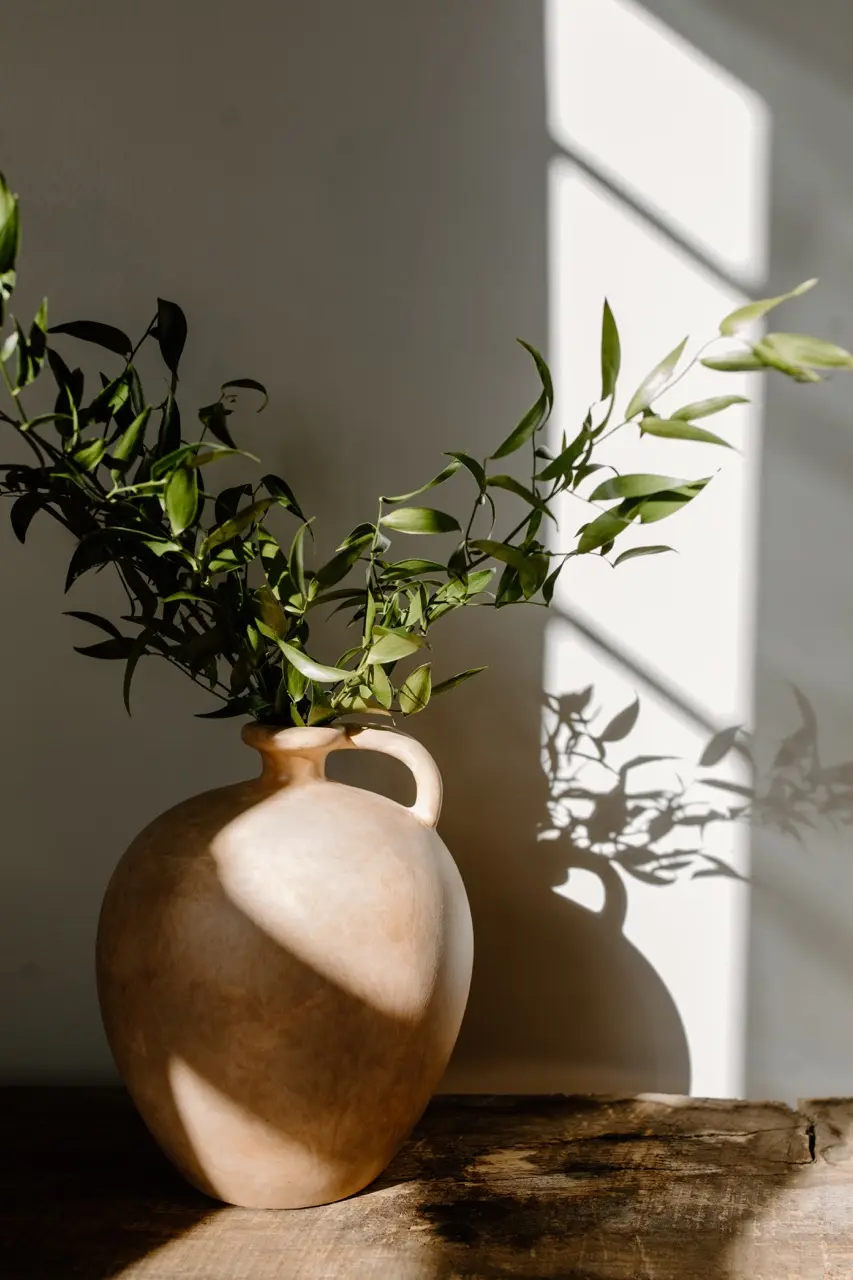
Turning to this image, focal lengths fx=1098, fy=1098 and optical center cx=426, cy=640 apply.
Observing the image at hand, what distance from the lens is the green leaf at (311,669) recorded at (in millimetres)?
896

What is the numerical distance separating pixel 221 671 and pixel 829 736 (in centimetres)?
69

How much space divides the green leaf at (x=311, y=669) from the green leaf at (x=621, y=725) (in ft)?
1.40

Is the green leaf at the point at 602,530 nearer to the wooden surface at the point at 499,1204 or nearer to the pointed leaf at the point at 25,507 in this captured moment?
the pointed leaf at the point at 25,507

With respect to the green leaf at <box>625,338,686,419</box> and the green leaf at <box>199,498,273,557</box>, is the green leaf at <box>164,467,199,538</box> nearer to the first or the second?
the green leaf at <box>199,498,273,557</box>

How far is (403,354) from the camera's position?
121 centimetres

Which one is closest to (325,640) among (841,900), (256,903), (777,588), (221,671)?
(221,671)

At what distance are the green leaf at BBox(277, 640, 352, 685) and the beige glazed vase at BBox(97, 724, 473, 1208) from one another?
86 millimetres

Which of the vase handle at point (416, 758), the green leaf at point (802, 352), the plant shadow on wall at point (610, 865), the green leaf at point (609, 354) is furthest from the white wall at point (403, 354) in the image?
the green leaf at point (802, 352)

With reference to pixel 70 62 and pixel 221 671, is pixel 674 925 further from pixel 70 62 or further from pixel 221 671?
pixel 70 62

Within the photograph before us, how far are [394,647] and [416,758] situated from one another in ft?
0.46

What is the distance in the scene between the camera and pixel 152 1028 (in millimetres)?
924

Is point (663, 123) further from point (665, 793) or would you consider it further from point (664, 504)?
point (665, 793)

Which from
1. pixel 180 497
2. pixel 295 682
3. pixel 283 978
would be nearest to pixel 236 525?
pixel 180 497

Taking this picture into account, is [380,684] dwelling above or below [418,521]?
below
